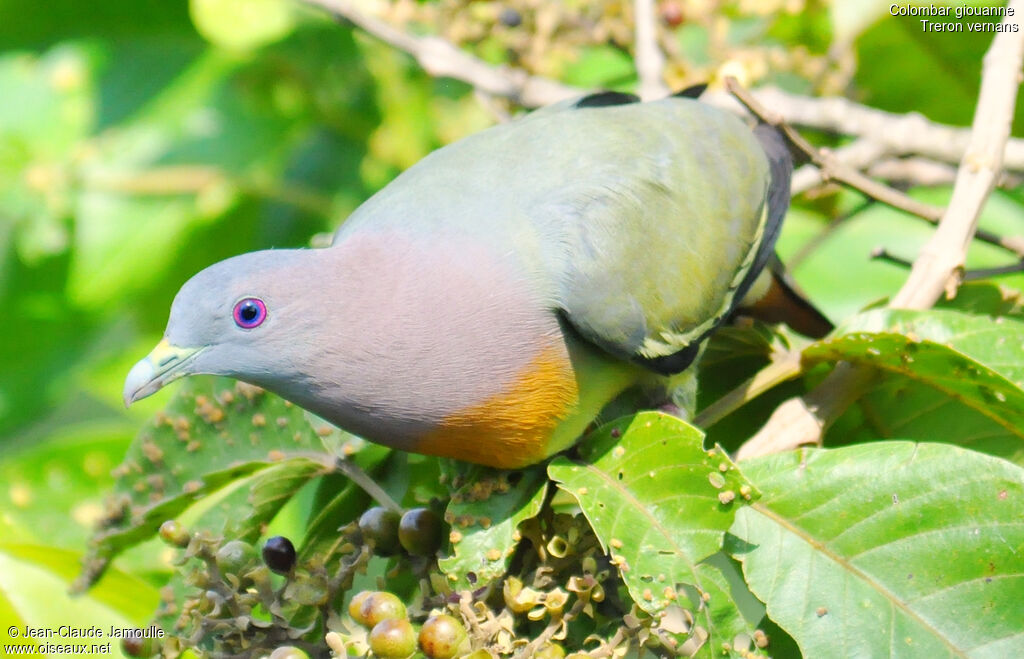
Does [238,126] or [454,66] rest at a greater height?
[454,66]

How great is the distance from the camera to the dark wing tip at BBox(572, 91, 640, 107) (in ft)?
10.1

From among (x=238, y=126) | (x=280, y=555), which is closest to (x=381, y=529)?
(x=280, y=555)

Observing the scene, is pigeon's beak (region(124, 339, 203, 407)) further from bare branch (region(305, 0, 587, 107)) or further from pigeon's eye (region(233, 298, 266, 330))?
bare branch (region(305, 0, 587, 107))

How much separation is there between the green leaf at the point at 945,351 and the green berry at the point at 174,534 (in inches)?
54.8

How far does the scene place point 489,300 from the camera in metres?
2.41

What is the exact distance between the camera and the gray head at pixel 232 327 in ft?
7.39

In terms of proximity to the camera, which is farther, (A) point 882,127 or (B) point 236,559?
(A) point 882,127

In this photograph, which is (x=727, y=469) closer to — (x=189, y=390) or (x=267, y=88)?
(x=189, y=390)

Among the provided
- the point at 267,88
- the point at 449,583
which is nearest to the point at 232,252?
the point at 267,88

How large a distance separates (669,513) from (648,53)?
1.87 meters

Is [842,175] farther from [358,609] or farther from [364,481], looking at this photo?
[358,609]

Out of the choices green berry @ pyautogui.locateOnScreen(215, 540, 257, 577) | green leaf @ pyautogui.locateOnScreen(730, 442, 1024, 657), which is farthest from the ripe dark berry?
green leaf @ pyautogui.locateOnScreen(730, 442, 1024, 657)

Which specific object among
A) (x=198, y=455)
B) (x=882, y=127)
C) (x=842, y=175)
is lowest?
(x=198, y=455)

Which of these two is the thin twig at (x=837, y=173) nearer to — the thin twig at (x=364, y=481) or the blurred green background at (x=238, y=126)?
the blurred green background at (x=238, y=126)
